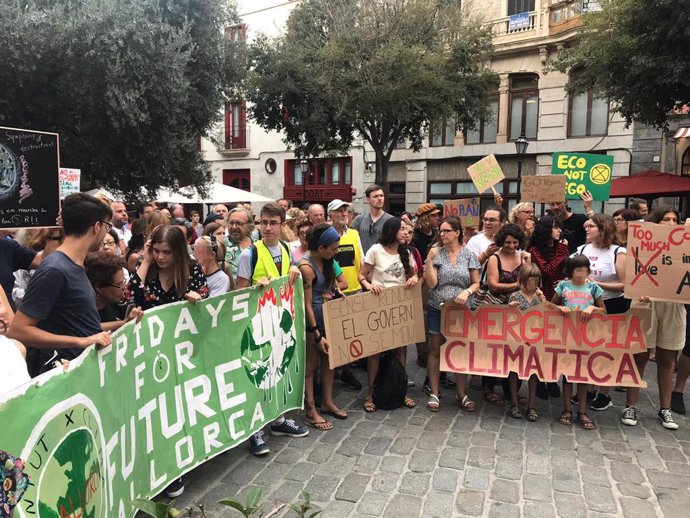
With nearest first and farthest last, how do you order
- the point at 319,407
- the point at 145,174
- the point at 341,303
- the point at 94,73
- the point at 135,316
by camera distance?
the point at 135,316 → the point at 341,303 → the point at 319,407 → the point at 94,73 → the point at 145,174

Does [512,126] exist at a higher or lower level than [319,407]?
higher

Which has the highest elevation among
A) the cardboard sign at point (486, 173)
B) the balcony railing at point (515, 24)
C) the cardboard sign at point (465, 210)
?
the balcony railing at point (515, 24)

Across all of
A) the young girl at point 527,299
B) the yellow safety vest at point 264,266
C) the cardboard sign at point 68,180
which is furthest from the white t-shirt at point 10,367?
the cardboard sign at point 68,180

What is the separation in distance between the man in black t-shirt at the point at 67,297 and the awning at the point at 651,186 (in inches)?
562

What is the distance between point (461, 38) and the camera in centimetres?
1664

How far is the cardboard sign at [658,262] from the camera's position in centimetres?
447

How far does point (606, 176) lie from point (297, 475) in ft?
25.1

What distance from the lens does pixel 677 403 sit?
489 centimetres

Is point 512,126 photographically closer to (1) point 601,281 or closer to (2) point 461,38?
(2) point 461,38

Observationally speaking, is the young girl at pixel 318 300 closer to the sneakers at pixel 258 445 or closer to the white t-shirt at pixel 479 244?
the sneakers at pixel 258 445

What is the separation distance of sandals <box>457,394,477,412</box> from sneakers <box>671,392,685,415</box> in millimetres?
1835

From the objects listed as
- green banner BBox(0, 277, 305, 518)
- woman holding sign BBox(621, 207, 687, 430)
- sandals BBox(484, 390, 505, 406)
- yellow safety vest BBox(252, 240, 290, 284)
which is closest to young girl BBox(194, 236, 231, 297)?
yellow safety vest BBox(252, 240, 290, 284)

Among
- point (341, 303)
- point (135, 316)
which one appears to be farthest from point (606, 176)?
point (135, 316)

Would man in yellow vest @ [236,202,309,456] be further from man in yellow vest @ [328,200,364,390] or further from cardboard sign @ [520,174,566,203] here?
cardboard sign @ [520,174,566,203]
